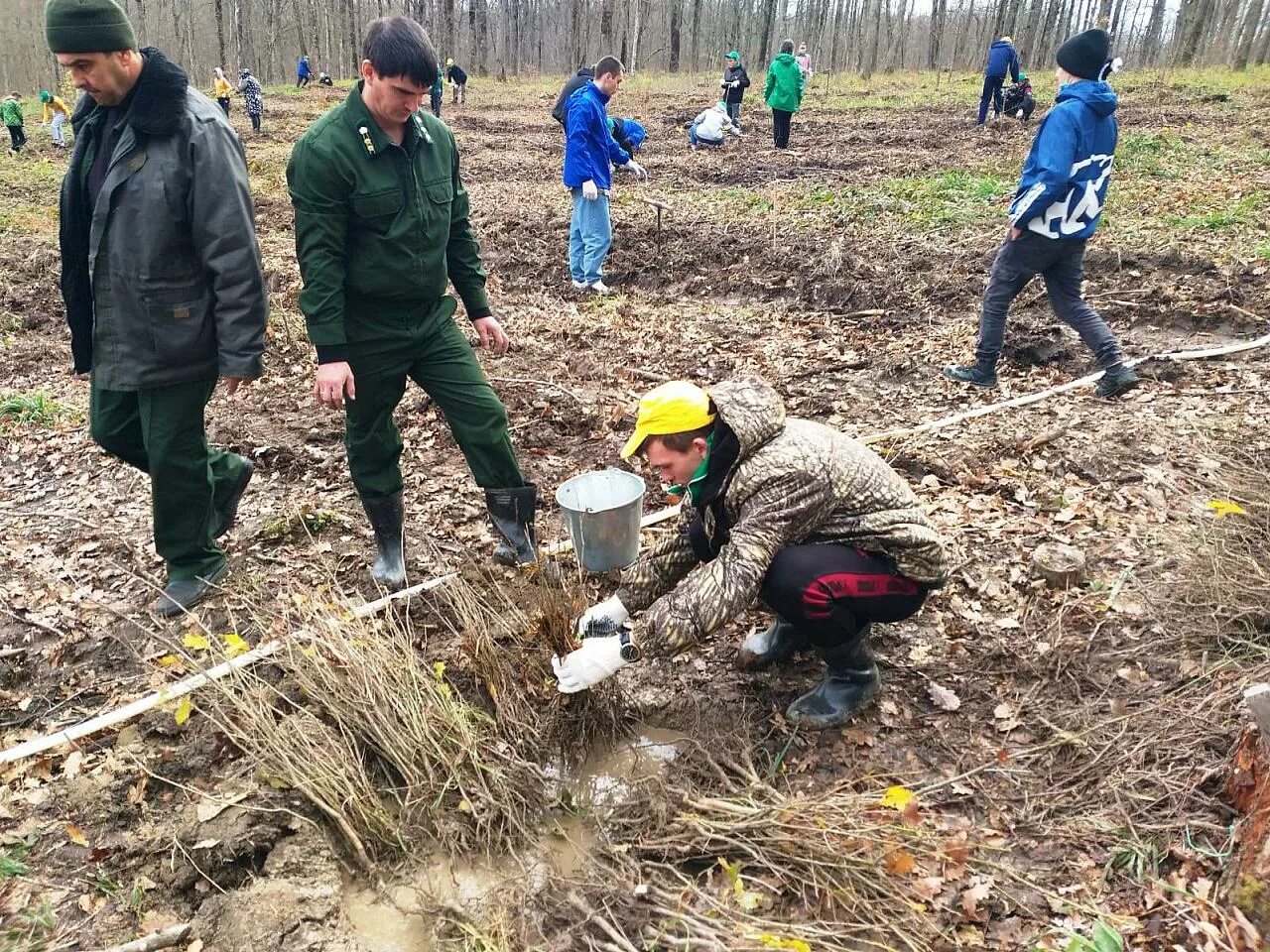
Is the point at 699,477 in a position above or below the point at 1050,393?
above

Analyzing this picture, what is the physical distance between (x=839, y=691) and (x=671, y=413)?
1109mm

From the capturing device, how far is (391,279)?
2.92 m

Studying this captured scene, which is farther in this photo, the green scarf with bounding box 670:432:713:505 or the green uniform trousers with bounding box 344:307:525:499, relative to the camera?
the green uniform trousers with bounding box 344:307:525:499

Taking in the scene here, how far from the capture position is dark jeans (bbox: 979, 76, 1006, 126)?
571 inches

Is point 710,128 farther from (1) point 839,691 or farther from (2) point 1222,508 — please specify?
(1) point 839,691

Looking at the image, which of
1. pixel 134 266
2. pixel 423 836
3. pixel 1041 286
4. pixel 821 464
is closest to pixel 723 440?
pixel 821 464

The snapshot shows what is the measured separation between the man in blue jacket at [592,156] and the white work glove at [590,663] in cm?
545

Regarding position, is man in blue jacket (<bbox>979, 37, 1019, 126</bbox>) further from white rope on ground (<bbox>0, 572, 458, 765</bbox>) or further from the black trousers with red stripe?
white rope on ground (<bbox>0, 572, 458, 765</bbox>)

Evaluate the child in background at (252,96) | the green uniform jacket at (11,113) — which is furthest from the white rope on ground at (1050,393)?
the green uniform jacket at (11,113)

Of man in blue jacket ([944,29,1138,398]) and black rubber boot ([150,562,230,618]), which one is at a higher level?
man in blue jacket ([944,29,1138,398])

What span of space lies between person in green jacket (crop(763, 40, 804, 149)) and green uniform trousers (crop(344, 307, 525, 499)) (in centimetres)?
1229

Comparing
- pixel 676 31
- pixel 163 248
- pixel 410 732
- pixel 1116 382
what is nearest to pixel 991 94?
pixel 1116 382

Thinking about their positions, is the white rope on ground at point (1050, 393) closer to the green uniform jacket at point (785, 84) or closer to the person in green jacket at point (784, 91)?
the person in green jacket at point (784, 91)

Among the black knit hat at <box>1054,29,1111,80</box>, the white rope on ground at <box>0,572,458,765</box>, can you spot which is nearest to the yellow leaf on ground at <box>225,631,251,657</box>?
the white rope on ground at <box>0,572,458,765</box>
